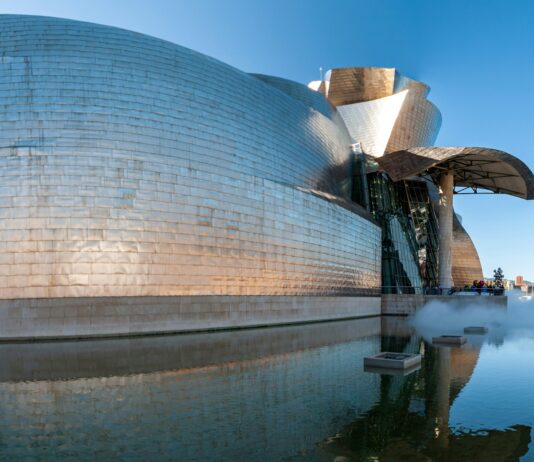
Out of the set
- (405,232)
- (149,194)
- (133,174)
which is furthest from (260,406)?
(405,232)

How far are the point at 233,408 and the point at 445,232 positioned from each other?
27384 millimetres

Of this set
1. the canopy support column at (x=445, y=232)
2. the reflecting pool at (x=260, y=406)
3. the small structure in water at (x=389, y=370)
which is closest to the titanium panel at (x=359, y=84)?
the canopy support column at (x=445, y=232)

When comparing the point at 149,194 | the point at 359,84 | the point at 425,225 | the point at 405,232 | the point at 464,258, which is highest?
the point at 359,84

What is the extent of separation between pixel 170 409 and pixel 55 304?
1013 cm

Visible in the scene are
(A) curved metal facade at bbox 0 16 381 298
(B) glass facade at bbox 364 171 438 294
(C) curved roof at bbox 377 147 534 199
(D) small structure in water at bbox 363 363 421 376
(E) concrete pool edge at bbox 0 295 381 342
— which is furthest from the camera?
(B) glass facade at bbox 364 171 438 294

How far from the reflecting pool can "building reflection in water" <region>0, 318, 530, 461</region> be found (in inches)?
0.8

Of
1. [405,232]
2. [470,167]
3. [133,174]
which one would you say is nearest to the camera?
[133,174]

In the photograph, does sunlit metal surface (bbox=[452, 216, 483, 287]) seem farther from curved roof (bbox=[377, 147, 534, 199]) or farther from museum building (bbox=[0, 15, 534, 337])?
museum building (bbox=[0, 15, 534, 337])

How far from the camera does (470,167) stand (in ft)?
99.3

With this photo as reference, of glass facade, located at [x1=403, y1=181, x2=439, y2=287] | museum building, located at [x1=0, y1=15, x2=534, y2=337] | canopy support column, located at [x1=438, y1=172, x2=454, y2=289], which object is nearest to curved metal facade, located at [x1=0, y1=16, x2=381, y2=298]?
museum building, located at [x1=0, y1=15, x2=534, y2=337]

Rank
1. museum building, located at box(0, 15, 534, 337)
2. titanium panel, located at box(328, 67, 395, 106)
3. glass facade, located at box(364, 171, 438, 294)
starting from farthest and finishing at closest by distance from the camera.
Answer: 1. titanium panel, located at box(328, 67, 395, 106)
2. glass facade, located at box(364, 171, 438, 294)
3. museum building, located at box(0, 15, 534, 337)

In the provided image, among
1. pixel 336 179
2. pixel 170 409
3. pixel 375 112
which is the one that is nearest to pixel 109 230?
pixel 170 409

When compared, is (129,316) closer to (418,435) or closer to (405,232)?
(418,435)

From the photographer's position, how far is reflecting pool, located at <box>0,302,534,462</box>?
182 inches
